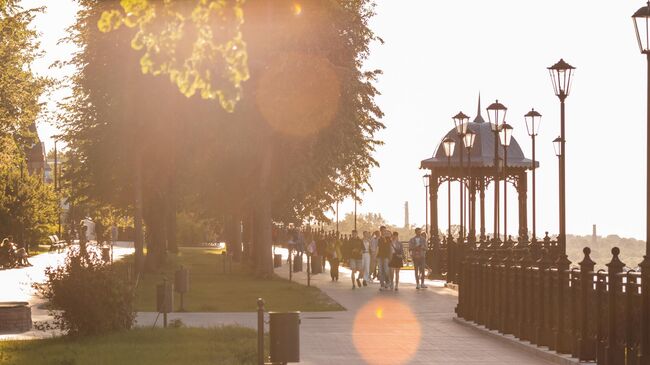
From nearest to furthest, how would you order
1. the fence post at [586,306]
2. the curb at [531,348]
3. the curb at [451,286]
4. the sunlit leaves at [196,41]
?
the sunlit leaves at [196,41], the fence post at [586,306], the curb at [531,348], the curb at [451,286]

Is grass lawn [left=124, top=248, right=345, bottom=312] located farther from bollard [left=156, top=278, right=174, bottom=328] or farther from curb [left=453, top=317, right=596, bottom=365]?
curb [left=453, top=317, right=596, bottom=365]

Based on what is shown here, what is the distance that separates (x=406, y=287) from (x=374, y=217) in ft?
402

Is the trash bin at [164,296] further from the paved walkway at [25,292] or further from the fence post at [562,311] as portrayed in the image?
the fence post at [562,311]

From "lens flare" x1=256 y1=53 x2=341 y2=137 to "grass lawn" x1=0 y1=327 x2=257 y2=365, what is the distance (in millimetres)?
21685

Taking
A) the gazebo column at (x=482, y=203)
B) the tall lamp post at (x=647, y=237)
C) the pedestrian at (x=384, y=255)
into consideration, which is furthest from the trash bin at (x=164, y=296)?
the gazebo column at (x=482, y=203)

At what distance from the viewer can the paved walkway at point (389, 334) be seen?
17969mm


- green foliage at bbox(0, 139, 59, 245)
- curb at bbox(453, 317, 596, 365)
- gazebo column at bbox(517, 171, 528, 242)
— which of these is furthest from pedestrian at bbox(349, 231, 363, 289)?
green foliage at bbox(0, 139, 59, 245)

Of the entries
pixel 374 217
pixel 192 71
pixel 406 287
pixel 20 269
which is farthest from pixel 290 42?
pixel 374 217

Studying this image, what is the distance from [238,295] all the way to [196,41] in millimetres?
26198

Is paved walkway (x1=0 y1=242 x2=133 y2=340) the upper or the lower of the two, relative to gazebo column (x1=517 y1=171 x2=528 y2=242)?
lower

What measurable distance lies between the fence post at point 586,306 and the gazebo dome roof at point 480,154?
31521mm

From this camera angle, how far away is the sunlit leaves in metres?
10.2

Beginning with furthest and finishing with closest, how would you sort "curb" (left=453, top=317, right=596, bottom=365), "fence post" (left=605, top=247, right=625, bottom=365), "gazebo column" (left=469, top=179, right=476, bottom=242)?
"gazebo column" (left=469, top=179, right=476, bottom=242), "curb" (left=453, top=317, right=596, bottom=365), "fence post" (left=605, top=247, right=625, bottom=365)

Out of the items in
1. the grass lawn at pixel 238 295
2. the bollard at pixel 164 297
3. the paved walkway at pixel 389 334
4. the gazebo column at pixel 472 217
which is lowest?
the paved walkway at pixel 389 334
